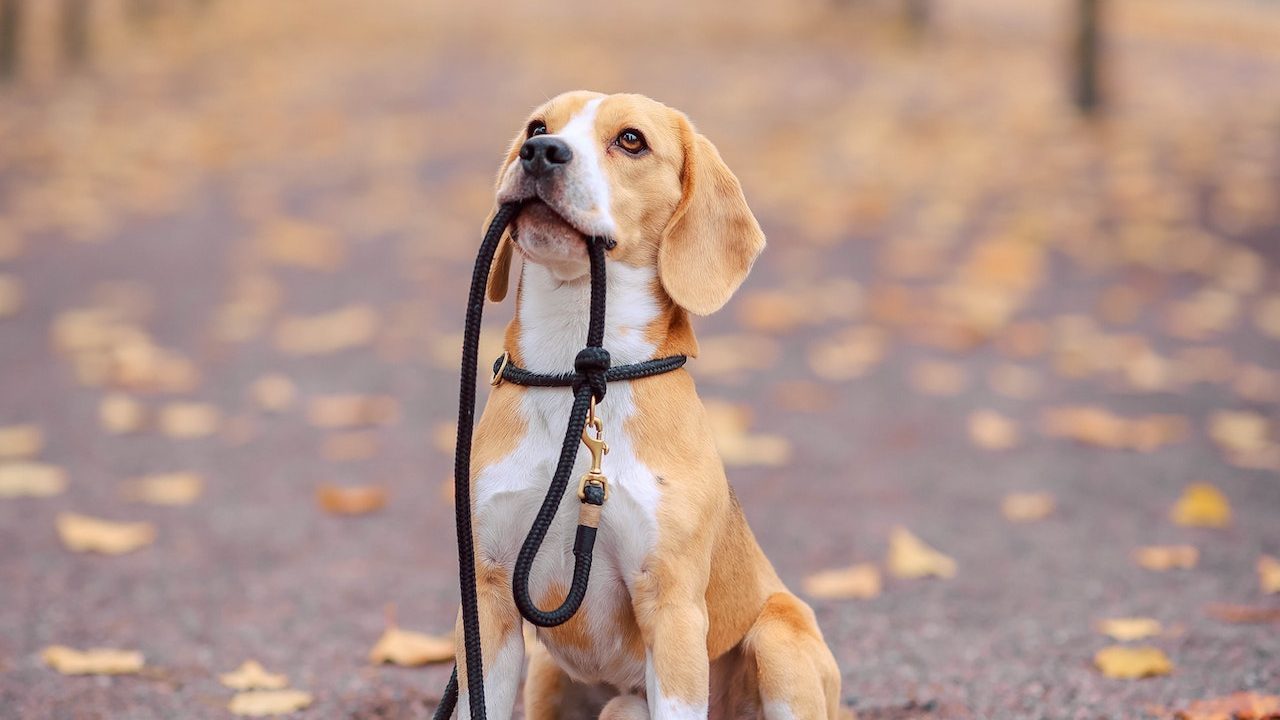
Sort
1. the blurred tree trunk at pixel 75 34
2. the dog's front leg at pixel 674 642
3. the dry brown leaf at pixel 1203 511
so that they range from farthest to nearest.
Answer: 1. the blurred tree trunk at pixel 75 34
2. the dry brown leaf at pixel 1203 511
3. the dog's front leg at pixel 674 642

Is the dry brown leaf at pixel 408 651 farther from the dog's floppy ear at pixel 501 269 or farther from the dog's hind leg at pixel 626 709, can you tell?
the dog's floppy ear at pixel 501 269

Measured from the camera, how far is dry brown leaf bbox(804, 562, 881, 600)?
5137 millimetres

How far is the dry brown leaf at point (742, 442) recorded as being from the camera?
693 cm

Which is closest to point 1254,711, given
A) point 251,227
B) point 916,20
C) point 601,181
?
point 601,181

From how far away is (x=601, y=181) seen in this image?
2895 millimetres

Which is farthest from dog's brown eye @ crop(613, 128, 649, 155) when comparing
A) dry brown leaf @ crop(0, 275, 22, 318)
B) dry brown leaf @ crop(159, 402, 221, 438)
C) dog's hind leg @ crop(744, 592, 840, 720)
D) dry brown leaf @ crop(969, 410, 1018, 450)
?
dry brown leaf @ crop(0, 275, 22, 318)

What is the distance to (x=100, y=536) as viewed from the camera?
561cm

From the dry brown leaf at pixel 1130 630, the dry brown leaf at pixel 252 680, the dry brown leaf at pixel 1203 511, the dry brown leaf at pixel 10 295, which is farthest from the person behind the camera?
the dry brown leaf at pixel 10 295

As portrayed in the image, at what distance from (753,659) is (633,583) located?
461 mm

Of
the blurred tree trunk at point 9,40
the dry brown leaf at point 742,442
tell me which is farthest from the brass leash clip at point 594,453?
the blurred tree trunk at point 9,40

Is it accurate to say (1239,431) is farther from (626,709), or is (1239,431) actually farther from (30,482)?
(30,482)

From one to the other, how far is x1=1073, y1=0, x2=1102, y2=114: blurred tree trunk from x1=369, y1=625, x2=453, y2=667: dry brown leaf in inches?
481

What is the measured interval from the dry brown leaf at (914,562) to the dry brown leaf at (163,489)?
11.1 ft

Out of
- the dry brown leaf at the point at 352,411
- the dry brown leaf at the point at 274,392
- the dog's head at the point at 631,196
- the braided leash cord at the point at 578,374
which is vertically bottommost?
the dry brown leaf at the point at 352,411
